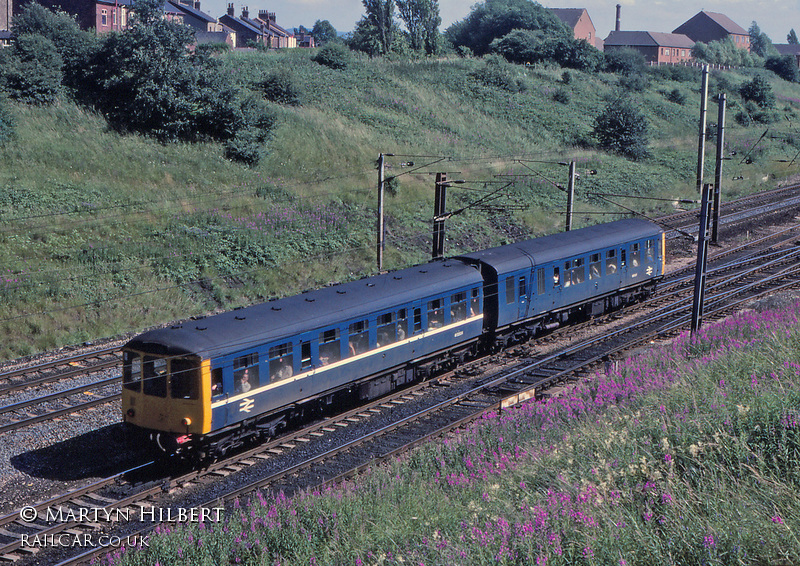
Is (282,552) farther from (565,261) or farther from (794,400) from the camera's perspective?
(565,261)

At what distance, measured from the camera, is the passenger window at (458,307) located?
19781mm

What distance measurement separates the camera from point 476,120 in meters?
55.5

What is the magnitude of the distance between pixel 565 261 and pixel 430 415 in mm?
8046

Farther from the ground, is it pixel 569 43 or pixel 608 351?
pixel 569 43

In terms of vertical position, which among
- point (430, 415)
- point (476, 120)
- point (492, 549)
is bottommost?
point (430, 415)

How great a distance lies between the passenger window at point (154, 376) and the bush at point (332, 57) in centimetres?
4657

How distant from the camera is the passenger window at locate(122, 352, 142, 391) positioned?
47.8 feet

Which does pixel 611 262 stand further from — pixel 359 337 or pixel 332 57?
pixel 332 57

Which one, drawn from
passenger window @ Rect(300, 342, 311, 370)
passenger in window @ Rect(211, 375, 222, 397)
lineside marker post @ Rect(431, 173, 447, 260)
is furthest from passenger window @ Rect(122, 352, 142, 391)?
lineside marker post @ Rect(431, 173, 447, 260)

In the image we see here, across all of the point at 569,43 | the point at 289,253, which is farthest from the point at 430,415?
the point at 569,43

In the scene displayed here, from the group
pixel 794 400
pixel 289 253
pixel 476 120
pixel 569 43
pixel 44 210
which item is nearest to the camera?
pixel 794 400

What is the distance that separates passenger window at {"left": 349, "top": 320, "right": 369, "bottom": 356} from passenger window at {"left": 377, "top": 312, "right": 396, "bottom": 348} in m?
0.44

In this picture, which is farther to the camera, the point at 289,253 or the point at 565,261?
the point at 289,253

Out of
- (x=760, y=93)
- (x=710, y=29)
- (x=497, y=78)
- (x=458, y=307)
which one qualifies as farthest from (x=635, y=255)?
(x=710, y=29)
